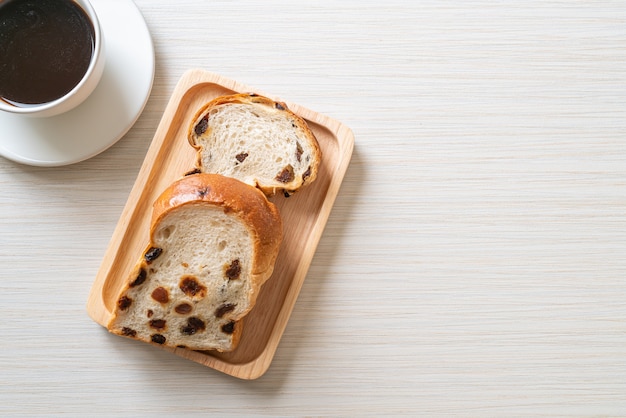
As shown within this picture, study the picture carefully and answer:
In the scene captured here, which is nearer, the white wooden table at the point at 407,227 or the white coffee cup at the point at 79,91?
the white coffee cup at the point at 79,91

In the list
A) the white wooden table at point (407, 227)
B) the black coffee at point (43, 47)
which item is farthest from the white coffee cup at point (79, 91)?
the white wooden table at point (407, 227)

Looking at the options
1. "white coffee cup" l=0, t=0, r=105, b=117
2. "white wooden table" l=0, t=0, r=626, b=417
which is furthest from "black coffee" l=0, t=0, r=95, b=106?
"white wooden table" l=0, t=0, r=626, b=417

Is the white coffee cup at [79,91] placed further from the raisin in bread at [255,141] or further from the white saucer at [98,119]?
the raisin in bread at [255,141]

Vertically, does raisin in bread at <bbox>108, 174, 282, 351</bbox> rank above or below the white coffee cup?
below

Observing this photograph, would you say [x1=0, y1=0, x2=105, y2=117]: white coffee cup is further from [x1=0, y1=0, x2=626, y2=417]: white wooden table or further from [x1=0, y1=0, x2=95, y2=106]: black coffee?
[x1=0, y1=0, x2=626, y2=417]: white wooden table

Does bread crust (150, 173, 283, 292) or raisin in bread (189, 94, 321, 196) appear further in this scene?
raisin in bread (189, 94, 321, 196)

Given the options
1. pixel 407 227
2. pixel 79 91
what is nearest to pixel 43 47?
pixel 79 91
